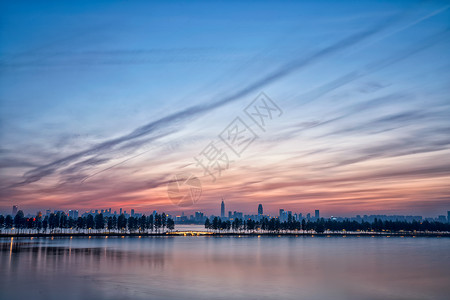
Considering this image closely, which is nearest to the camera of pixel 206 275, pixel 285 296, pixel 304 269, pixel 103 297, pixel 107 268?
pixel 103 297

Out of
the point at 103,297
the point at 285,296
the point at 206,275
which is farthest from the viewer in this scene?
the point at 206,275

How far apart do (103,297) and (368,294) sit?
27.6 m

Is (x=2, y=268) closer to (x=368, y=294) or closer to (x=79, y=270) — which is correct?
(x=79, y=270)

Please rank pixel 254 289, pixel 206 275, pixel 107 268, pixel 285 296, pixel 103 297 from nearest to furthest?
1. pixel 103 297
2. pixel 285 296
3. pixel 254 289
4. pixel 206 275
5. pixel 107 268

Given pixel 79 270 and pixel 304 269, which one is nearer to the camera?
pixel 79 270

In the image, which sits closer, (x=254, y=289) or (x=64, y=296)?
(x=64, y=296)

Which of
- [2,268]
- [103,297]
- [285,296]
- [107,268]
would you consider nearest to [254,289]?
[285,296]

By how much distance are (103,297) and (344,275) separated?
35.1 metres

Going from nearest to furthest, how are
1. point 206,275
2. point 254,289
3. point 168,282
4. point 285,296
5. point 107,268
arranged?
point 285,296 → point 254,289 → point 168,282 → point 206,275 → point 107,268

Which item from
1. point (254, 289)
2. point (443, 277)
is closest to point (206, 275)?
point (254, 289)

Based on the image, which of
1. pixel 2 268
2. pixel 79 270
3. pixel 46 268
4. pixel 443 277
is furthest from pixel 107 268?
pixel 443 277

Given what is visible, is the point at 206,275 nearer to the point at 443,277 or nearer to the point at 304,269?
the point at 304,269

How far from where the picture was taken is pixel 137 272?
51312mm

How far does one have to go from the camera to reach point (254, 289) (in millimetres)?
40375
